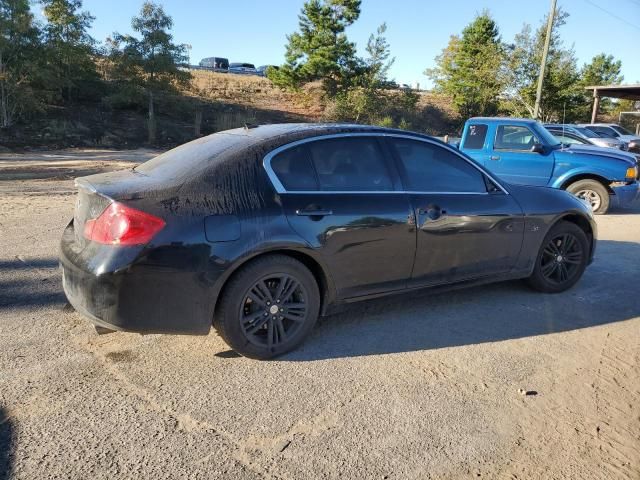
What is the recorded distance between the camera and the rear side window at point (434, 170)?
171 inches

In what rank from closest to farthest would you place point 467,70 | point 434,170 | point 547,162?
1. point 434,170
2. point 547,162
3. point 467,70

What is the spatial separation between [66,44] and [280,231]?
873 inches

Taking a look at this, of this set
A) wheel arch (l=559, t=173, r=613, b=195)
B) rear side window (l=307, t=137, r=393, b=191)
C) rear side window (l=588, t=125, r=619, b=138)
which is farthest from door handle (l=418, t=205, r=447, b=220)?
rear side window (l=588, t=125, r=619, b=138)

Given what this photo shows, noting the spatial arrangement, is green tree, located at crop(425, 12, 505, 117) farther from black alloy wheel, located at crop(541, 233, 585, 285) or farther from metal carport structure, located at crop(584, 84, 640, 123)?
black alloy wheel, located at crop(541, 233, 585, 285)

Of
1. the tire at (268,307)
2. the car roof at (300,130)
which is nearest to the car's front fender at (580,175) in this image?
the car roof at (300,130)

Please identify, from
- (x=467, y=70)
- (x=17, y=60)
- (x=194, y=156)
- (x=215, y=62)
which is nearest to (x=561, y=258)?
(x=194, y=156)

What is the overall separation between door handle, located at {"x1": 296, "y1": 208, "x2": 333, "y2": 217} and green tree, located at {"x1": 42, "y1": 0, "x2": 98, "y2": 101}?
68.1 feet

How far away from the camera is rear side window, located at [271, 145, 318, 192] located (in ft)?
12.3

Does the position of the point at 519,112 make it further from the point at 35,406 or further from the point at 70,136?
the point at 35,406

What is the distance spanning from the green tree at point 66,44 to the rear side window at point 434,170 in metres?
20.5

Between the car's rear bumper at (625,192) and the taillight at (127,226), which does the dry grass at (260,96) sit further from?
the taillight at (127,226)

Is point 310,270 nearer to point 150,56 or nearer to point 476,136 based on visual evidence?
point 476,136

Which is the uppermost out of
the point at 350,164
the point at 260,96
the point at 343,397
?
the point at 260,96

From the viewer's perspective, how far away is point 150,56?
886 inches
